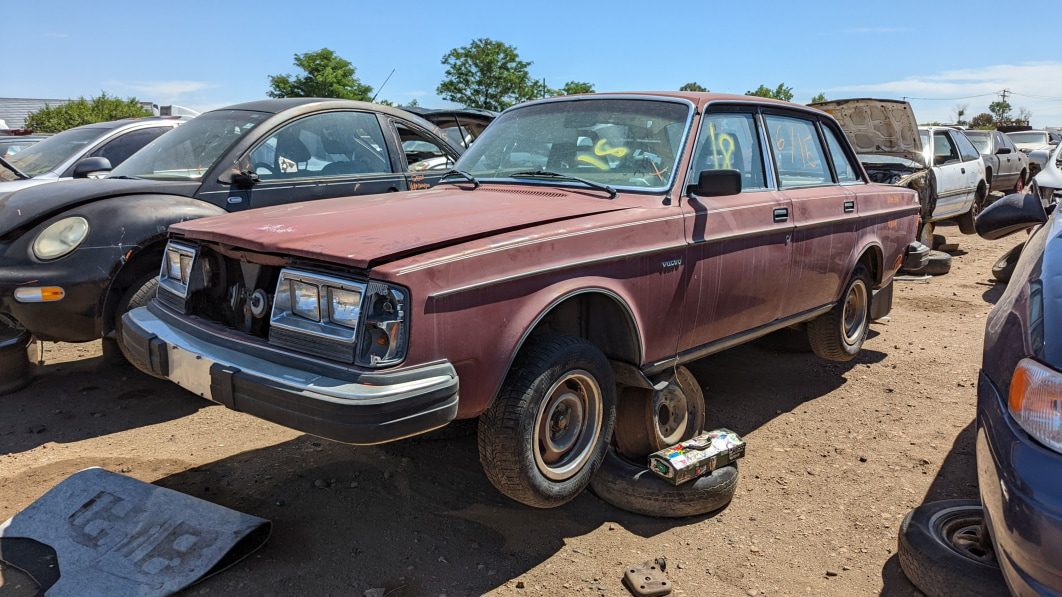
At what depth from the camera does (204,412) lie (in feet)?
14.3

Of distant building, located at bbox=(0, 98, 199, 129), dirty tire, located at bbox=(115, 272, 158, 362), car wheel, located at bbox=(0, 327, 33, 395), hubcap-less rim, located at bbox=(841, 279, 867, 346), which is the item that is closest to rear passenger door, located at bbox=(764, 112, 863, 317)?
hubcap-less rim, located at bbox=(841, 279, 867, 346)

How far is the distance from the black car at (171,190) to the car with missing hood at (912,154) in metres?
6.47

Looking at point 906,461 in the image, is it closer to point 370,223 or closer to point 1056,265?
point 1056,265

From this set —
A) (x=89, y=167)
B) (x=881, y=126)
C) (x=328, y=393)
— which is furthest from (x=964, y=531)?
Answer: (x=881, y=126)

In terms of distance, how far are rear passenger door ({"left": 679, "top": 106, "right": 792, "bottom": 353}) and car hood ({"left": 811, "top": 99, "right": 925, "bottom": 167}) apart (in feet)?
22.6

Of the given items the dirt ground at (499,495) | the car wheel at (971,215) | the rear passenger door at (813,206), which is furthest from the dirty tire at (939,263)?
the rear passenger door at (813,206)

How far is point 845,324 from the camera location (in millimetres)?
5090

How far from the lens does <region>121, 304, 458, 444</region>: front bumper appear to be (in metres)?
2.29

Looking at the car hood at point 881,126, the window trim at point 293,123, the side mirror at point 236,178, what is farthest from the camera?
the car hood at point 881,126

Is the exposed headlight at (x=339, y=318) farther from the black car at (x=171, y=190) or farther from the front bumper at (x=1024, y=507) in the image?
the black car at (x=171, y=190)

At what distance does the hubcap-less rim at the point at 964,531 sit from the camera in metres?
2.68

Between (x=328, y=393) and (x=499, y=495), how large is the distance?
1343 millimetres

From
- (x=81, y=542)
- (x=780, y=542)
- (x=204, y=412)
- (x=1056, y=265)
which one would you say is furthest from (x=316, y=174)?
(x=1056, y=265)

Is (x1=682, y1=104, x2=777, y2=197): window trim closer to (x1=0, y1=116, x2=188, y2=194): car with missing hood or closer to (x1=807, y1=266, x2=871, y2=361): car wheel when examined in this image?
(x1=807, y1=266, x2=871, y2=361): car wheel
